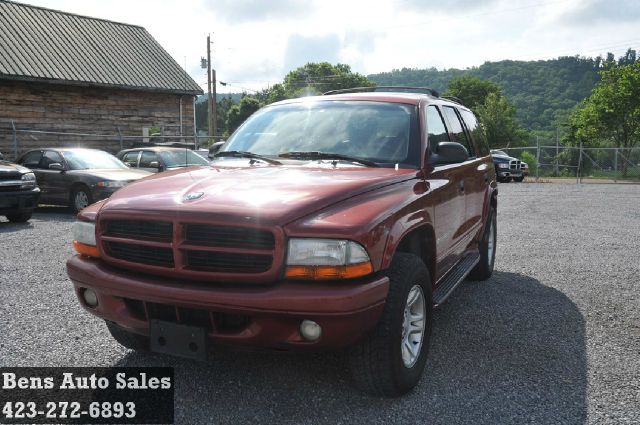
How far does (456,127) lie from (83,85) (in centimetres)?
1972

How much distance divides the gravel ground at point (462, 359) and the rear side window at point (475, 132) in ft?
4.81

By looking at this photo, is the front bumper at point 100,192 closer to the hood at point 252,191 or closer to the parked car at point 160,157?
the parked car at point 160,157

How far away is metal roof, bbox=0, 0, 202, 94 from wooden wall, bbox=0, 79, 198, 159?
0.66m

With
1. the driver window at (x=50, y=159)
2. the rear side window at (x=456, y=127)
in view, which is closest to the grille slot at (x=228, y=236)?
the rear side window at (x=456, y=127)

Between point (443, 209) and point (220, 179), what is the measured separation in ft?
5.36

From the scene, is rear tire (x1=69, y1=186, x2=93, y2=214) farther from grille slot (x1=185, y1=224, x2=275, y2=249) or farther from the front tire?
the front tire

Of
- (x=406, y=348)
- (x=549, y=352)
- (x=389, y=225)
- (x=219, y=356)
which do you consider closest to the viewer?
(x=389, y=225)

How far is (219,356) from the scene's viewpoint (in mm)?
3572

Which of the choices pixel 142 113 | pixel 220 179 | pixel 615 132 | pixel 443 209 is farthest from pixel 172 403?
pixel 615 132

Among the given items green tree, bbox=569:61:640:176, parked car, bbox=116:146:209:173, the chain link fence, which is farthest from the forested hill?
parked car, bbox=116:146:209:173

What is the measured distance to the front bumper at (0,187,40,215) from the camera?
9.65m

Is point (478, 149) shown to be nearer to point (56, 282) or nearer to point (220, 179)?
point (220, 179)

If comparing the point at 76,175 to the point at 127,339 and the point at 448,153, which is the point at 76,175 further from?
the point at 448,153

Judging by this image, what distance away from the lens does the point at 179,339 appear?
9.05 ft
